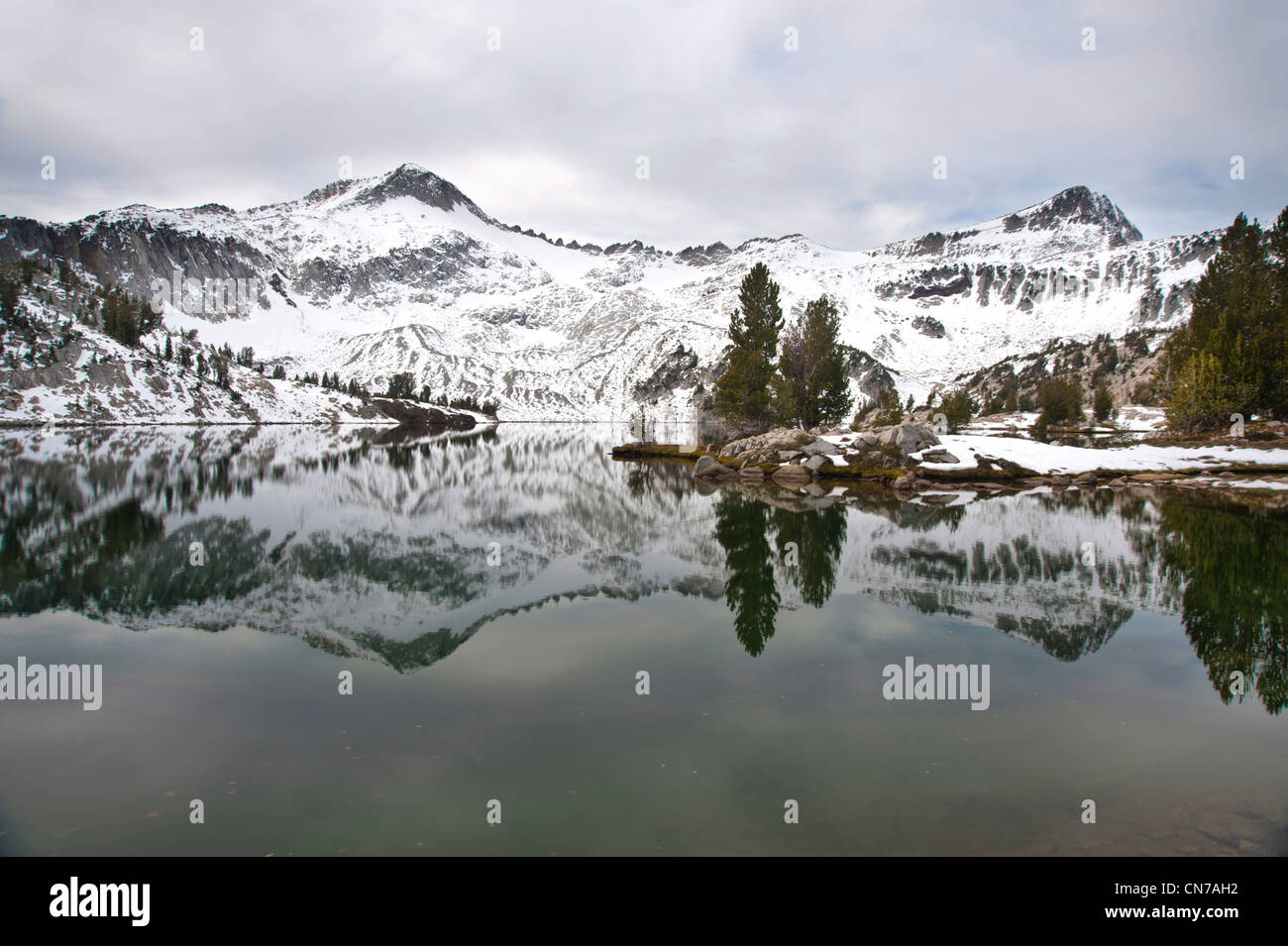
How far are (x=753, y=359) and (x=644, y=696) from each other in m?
67.7

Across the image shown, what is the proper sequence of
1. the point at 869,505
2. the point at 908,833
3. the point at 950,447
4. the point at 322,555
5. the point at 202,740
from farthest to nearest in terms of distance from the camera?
the point at 950,447
the point at 869,505
the point at 322,555
the point at 202,740
the point at 908,833

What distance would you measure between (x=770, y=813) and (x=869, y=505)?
3162 centimetres

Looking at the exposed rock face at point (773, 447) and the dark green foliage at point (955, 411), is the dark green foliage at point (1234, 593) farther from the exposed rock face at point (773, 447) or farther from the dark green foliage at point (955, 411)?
the dark green foliage at point (955, 411)

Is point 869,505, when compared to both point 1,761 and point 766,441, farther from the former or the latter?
point 1,761

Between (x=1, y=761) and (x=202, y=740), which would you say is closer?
(x=1, y=761)

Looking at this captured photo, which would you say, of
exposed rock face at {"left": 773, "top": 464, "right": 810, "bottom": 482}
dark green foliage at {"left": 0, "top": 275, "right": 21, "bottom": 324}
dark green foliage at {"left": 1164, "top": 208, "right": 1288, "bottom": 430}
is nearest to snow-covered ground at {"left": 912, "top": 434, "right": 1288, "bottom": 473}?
exposed rock face at {"left": 773, "top": 464, "right": 810, "bottom": 482}

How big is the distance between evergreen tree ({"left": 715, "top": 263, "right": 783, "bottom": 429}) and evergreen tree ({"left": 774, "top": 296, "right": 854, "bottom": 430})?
6.06 ft

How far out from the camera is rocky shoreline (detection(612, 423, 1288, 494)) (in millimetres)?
48281

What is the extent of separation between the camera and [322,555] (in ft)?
81.9

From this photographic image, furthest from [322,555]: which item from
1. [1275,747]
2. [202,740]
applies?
[1275,747]


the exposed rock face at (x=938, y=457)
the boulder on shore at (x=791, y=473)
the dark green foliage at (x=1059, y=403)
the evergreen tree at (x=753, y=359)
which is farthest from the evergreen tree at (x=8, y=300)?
the dark green foliage at (x=1059, y=403)

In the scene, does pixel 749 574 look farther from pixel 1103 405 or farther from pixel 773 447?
pixel 1103 405

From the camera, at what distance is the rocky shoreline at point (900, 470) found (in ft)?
→ 158

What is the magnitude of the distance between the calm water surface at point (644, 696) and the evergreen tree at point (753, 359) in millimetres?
47677
